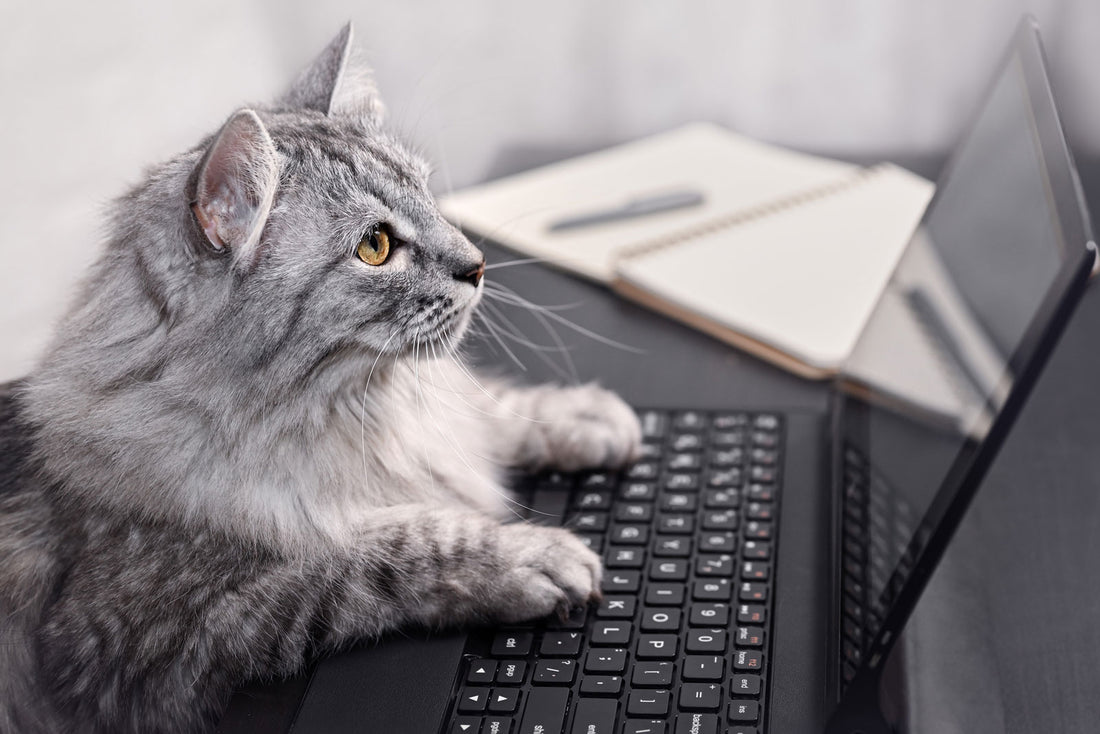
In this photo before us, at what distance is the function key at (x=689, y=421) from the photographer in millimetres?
1106

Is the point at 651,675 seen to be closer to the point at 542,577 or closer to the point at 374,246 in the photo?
the point at 542,577

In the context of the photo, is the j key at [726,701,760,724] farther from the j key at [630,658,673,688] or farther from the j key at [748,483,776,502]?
the j key at [748,483,776,502]

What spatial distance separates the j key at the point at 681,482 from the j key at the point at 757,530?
7 cm

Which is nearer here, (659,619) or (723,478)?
(659,619)

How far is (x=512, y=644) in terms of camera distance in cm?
84

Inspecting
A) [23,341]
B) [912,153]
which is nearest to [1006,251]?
[912,153]

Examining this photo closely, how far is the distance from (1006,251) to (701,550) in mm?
352

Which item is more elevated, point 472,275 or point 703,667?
point 472,275

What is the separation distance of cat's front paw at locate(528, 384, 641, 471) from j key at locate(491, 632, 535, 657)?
0.24m

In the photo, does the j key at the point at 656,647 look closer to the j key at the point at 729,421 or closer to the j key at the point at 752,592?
the j key at the point at 752,592

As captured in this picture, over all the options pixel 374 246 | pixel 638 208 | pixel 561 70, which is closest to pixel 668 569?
pixel 374 246

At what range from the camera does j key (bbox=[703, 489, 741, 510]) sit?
0.99 m

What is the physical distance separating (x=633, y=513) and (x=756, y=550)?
0.12 m

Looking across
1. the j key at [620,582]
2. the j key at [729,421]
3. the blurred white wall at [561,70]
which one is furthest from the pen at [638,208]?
the j key at [620,582]
